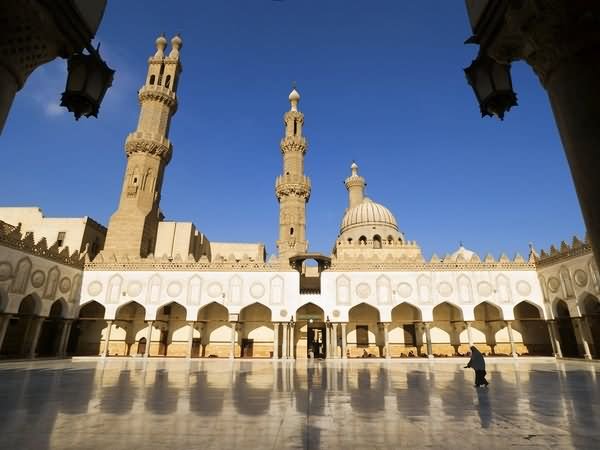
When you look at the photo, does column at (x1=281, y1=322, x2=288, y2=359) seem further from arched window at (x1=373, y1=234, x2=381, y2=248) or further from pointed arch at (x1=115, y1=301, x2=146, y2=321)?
arched window at (x1=373, y1=234, x2=381, y2=248)

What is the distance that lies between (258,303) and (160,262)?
294 inches

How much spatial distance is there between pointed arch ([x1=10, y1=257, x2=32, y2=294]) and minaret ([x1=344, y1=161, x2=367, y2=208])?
3336 centimetres

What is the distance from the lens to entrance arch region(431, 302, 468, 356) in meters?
25.7

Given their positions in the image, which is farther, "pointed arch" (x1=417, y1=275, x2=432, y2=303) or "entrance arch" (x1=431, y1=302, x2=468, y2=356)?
"entrance arch" (x1=431, y1=302, x2=468, y2=356)

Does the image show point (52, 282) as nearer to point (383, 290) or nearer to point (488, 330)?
point (383, 290)

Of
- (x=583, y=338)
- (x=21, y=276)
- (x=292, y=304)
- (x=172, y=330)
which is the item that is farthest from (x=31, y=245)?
(x=583, y=338)

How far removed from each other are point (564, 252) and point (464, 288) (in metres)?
6.21

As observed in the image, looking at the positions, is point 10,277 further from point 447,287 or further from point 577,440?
point 447,287

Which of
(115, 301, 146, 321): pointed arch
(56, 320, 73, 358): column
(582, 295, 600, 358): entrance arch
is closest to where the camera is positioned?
(582, 295, 600, 358): entrance arch

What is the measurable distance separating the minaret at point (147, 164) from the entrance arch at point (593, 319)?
2973 centimetres

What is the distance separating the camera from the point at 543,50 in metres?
3.21

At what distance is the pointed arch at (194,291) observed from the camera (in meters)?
24.1

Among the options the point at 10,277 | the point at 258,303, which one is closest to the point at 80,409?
the point at 10,277

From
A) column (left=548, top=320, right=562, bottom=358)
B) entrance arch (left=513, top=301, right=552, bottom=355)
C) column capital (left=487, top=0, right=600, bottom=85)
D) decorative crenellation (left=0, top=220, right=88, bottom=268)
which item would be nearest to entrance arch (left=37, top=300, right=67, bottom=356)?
decorative crenellation (left=0, top=220, right=88, bottom=268)
